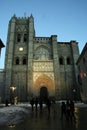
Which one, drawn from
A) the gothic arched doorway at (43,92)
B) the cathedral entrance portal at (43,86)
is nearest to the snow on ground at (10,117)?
the cathedral entrance portal at (43,86)

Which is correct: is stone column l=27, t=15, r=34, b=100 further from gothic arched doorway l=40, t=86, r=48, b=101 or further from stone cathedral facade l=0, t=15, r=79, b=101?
gothic arched doorway l=40, t=86, r=48, b=101

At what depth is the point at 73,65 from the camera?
1280 inches

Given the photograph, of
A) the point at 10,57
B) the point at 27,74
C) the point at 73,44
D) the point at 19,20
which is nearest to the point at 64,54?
the point at 73,44

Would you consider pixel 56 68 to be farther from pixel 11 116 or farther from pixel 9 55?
pixel 11 116

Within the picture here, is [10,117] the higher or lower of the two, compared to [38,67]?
lower

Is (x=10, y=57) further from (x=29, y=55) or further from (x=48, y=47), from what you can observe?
(x=48, y=47)

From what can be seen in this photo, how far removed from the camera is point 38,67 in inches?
1242

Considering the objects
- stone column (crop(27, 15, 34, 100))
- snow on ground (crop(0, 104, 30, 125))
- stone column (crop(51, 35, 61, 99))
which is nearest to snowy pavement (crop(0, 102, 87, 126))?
snow on ground (crop(0, 104, 30, 125))

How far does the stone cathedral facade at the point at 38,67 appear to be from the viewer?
29.8 meters

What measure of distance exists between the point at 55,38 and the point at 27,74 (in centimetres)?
1150

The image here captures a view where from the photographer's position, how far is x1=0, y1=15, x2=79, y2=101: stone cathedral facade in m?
29.8

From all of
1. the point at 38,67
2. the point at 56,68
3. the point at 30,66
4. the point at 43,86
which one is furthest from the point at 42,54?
the point at 43,86

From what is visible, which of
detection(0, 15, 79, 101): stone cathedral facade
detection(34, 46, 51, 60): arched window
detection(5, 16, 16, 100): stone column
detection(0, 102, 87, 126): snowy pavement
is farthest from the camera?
detection(34, 46, 51, 60): arched window

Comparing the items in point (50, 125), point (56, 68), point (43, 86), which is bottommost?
point (50, 125)
